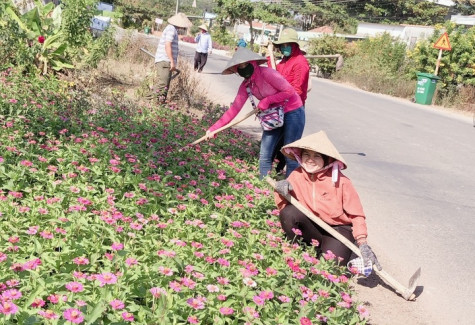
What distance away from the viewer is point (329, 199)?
4609mm

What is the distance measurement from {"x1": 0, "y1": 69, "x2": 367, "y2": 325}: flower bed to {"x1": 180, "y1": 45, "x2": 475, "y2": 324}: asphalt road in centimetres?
115

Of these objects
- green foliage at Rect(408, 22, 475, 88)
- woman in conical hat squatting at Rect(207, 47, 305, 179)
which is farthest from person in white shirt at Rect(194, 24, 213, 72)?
woman in conical hat squatting at Rect(207, 47, 305, 179)

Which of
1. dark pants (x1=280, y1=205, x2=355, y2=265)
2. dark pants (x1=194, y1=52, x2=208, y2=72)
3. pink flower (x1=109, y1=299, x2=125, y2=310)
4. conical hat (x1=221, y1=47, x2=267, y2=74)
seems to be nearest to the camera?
pink flower (x1=109, y1=299, x2=125, y2=310)

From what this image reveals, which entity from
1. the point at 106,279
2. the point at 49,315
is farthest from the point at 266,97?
the point at 49,315

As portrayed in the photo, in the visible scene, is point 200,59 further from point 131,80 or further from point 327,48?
point 327,48

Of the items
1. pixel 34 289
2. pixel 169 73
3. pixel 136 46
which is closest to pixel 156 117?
pixel 169 73

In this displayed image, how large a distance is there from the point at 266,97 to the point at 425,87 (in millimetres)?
17803

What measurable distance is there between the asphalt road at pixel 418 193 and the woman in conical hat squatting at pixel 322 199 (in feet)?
2.41

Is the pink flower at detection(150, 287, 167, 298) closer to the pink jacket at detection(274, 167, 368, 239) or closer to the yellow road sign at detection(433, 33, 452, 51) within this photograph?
the pink jacket at detection(274, 167, 368, 239)

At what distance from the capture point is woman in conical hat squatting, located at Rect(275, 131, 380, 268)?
452 centimetres

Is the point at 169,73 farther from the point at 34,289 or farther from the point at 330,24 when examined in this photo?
the point at 330,24

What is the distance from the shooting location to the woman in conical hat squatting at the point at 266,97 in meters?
5.88

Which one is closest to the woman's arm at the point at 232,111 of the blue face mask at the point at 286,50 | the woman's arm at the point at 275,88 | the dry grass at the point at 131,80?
the woman's arm at the point at 275,88

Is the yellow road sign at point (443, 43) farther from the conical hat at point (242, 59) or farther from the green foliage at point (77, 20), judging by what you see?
the conical hat at point (242, 59)
